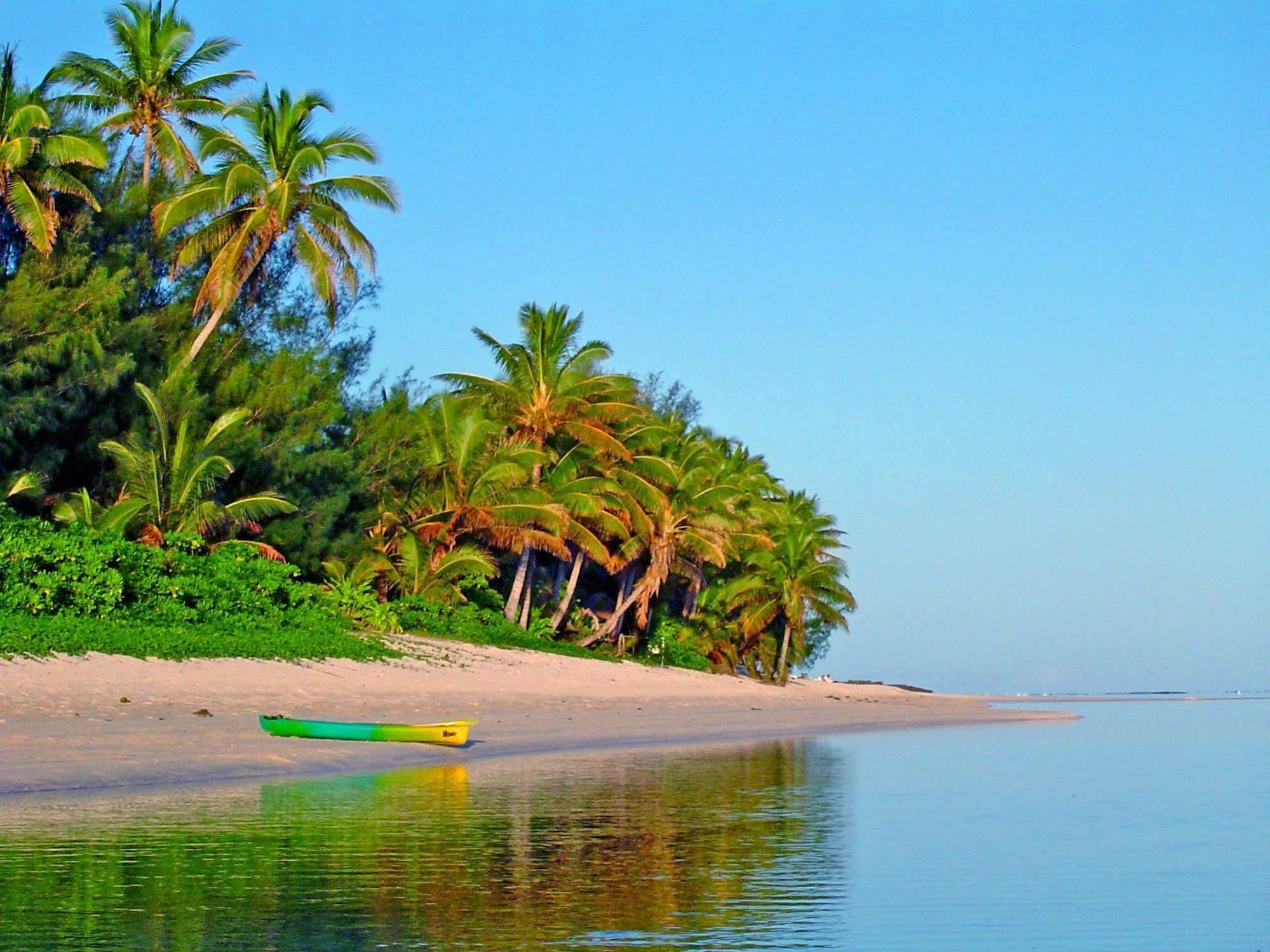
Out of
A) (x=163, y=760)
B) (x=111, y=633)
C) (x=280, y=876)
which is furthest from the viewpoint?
(x=111, y=633)

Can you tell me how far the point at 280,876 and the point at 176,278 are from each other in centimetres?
2947

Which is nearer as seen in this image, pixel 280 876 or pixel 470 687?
pixel 280 876

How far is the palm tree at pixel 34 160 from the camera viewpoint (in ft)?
92.1

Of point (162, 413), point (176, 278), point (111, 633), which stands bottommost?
point (111, 633)

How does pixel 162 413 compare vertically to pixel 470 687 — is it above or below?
above

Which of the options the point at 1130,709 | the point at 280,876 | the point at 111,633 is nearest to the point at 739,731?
the point at 111,633

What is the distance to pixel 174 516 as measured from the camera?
1131 inches

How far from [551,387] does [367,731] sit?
73.0 feet

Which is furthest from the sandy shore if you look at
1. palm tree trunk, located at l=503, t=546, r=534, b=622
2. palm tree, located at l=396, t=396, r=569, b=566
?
palm tree trunk, located at l=503, t=546, r=534, b=622

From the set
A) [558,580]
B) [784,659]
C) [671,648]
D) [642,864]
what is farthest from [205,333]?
[642,864]

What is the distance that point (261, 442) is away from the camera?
32.9 metres

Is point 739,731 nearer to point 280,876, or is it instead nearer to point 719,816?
point 719,816

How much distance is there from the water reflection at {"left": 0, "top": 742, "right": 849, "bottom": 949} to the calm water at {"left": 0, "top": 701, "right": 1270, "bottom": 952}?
0.03 m

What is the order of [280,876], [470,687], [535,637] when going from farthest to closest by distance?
[535,637]
[470,687]
[280,876]
